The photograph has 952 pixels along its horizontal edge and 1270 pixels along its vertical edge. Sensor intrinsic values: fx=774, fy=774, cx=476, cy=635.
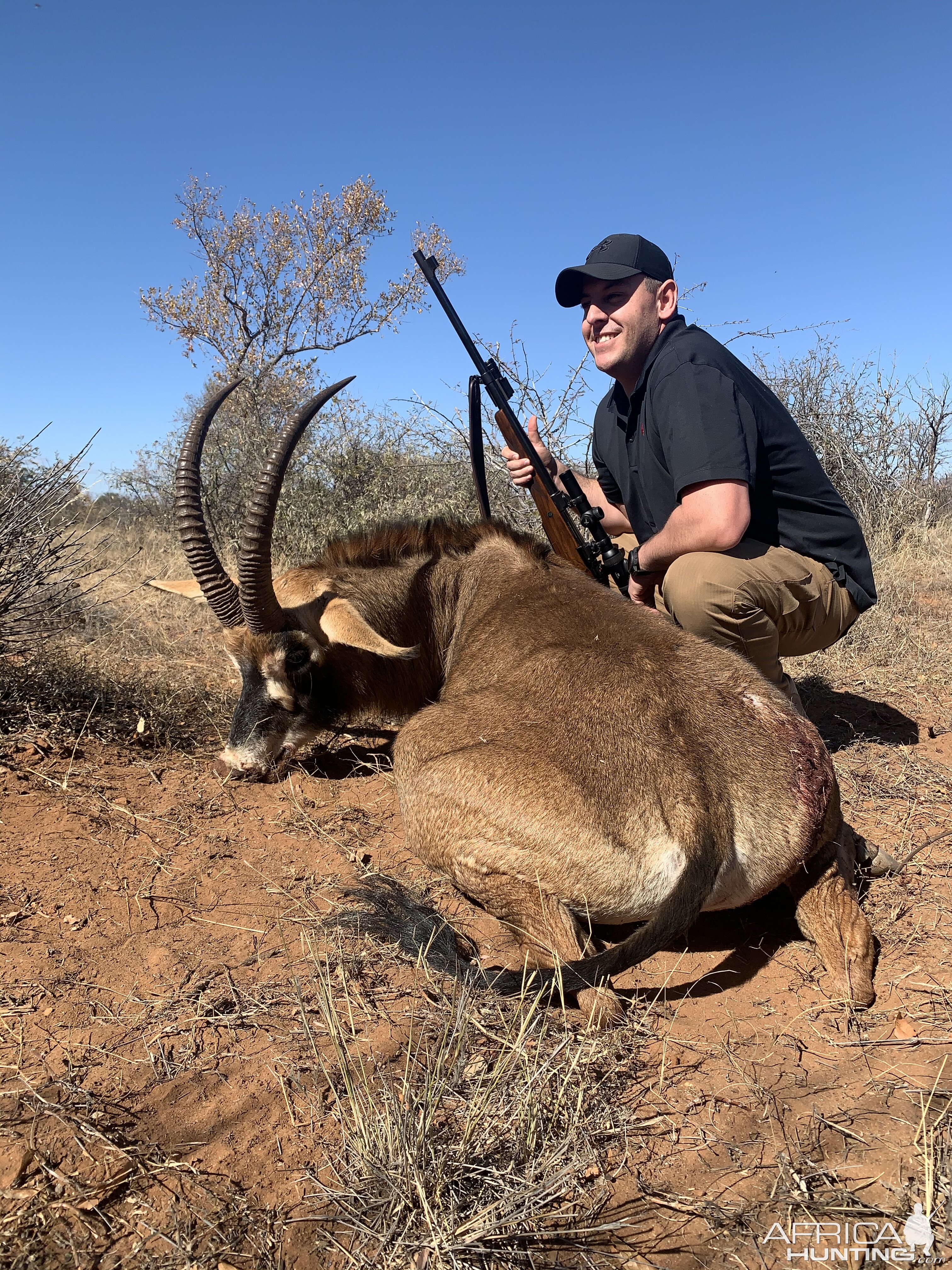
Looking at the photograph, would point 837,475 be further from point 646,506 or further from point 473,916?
point 473,916

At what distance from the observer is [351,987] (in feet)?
8.95

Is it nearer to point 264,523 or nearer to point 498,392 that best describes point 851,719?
point 498,392

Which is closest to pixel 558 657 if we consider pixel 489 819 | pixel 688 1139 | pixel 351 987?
pixel 489 819

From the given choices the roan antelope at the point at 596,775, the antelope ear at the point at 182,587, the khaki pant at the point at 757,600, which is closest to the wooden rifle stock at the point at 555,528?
the khaki pant at the point at 757,600

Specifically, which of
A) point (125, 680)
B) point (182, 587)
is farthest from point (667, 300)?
point (125, 680)

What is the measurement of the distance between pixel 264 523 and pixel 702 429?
7.77ft

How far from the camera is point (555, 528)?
5.21m

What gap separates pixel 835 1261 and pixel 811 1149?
12.1 inches

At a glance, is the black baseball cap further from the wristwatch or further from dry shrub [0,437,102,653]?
dry shrub [0,437,102,653]

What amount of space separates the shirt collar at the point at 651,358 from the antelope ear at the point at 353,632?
80.0 inches

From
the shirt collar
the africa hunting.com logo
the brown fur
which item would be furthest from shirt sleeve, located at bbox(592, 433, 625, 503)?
the africa hunting.com logo

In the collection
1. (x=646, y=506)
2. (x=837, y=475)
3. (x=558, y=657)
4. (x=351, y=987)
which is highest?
(x=837, y=475)

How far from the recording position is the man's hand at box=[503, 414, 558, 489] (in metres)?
5.43

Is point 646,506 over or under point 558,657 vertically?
over
